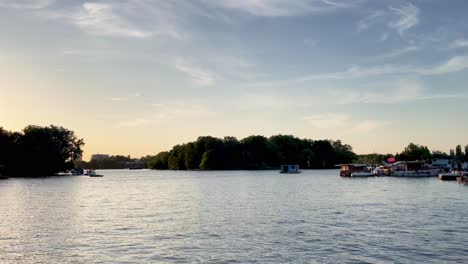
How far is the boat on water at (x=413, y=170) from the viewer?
16762 cm

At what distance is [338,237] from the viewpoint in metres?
38.5

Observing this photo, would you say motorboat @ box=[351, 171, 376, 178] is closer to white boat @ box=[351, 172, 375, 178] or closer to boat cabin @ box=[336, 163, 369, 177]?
white boat @ box=[351, 172, 375, 178]

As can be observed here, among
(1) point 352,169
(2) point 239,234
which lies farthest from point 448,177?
(2) point 239,234

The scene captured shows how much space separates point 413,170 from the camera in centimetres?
17050

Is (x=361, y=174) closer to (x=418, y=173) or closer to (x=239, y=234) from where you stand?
(x=418, y=173)

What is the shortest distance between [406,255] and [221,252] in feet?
41.0

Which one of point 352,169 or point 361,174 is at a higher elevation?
point 352,169

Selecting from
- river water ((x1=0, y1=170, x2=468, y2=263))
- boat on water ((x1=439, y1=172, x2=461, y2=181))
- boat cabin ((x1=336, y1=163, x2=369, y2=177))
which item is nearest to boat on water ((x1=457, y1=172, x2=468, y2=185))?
boat on water ((x1=439, y1=172, x2=461, y2=181))

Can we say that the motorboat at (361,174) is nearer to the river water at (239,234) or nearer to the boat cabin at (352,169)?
the boat cabin at (352,169)

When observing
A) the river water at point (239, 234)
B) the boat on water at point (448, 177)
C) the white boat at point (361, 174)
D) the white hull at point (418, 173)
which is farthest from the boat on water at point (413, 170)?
the river water at point (239, 234)

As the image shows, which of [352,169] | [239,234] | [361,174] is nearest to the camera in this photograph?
[239,234]

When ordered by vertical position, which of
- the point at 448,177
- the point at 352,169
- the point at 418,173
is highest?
the point at 352,169

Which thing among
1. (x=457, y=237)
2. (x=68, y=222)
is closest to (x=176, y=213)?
(x=68, y=222)

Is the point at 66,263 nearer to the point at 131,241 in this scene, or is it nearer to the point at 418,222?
the point at 131,241
